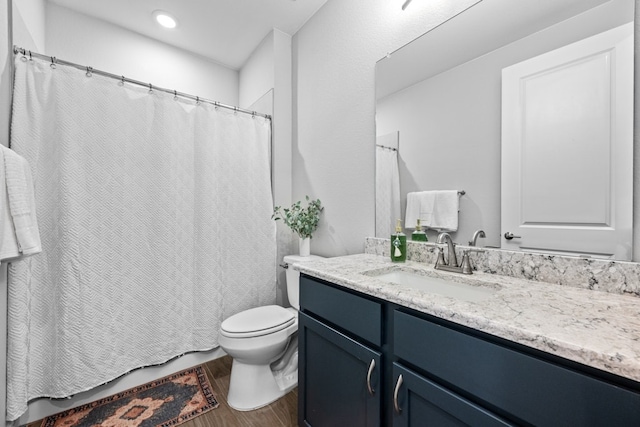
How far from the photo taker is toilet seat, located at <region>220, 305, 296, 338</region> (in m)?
1.49

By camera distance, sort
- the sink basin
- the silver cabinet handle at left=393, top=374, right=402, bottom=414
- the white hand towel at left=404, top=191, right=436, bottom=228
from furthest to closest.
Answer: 1. the white hand towel at left=404, top=191, right=436, bottom=228
2. the sink basin
3. the silver cabinet handle at left=393, top=374, right=402, bottom=414

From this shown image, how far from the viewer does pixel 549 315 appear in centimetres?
64

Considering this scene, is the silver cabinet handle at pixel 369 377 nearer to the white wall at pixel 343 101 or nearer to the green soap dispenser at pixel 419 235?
the green soap dispenser at pixel 419 235

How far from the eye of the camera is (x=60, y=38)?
6.39 feet

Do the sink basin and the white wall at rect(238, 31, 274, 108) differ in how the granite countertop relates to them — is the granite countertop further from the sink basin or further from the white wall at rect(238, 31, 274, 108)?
the white wall at rect(238, 31, 274, 108)

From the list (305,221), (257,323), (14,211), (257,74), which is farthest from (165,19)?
(257,323)

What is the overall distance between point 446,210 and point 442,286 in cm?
37

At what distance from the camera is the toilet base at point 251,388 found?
4.96ft

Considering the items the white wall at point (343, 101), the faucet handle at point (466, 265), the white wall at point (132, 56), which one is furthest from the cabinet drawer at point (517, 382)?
the white wall at point (132, 56)

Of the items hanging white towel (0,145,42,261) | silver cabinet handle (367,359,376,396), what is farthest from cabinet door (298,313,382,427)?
hanging white towel (0,145,42,261)

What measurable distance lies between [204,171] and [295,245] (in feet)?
3.07

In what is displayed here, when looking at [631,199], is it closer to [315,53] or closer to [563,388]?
[563,388]

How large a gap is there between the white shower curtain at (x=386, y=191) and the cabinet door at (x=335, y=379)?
0.67 m

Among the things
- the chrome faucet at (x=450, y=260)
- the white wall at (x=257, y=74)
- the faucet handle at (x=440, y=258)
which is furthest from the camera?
the white wall at (x=257, y=74)
